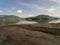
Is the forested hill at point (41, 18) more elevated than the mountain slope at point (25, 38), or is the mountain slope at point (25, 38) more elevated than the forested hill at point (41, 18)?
the forested hill at point (41, 18)

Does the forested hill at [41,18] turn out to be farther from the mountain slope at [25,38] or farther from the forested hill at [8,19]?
the mountain slope at [25,38]

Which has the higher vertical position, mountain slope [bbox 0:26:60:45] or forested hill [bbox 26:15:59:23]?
forested hill [bbox 26:15:59:23]

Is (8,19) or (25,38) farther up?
(8,19)

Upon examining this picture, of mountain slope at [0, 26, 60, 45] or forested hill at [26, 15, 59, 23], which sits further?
forested hill at [26, 15, 59, 23]

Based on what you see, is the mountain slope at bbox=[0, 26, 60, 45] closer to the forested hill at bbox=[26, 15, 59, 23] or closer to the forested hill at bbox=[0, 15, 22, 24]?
the forested hill at bbox=[0, 15, 22, 24]

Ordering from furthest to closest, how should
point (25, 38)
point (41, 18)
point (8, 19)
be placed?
1. point (41, 18)
2. point (8, 19)
3. point (25, 38)

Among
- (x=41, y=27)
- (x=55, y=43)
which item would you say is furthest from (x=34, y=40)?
(x=41, y=27)

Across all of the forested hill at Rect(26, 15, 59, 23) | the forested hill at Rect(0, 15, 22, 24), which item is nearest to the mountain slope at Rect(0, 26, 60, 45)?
the forested hill at Rect(0, 15, 22, 24)

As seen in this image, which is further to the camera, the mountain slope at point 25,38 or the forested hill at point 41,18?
the forested hill at point 41,18

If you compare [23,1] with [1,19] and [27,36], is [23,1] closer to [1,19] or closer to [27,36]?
[1,19]

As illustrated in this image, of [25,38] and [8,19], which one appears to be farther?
[8,19]


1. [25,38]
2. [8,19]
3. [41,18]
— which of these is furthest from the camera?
[41,18]

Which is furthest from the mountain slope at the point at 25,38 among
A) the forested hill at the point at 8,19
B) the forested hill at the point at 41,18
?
the forested hill at the point at 41,18

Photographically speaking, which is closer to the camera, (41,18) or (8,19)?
(8,19)
